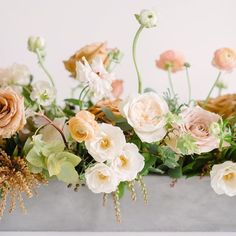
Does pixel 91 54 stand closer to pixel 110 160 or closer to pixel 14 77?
pixel 14 77

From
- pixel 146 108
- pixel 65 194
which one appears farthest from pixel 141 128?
pixel 65 194

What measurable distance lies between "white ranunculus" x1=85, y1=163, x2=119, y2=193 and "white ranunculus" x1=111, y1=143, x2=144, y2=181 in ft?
0.04

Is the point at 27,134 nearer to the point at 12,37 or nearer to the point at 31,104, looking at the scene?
the point at 31,104

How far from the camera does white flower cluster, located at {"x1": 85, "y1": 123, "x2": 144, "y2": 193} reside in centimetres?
87

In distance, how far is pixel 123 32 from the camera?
1.49m

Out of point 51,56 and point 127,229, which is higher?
point 51,56

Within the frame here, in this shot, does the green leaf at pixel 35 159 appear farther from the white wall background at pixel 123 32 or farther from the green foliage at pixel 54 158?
the white wall background at pixel 123 32

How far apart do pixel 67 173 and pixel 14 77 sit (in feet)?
0.86

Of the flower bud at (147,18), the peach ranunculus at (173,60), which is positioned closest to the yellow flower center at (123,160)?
the flower bud at (147,18)

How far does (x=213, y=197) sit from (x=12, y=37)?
0.74 meters

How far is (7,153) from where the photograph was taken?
953 millimetres

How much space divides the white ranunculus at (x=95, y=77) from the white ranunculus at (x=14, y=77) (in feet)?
0.51

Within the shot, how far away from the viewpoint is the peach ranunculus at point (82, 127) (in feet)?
2.81

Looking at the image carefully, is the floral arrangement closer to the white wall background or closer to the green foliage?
the green foliage
